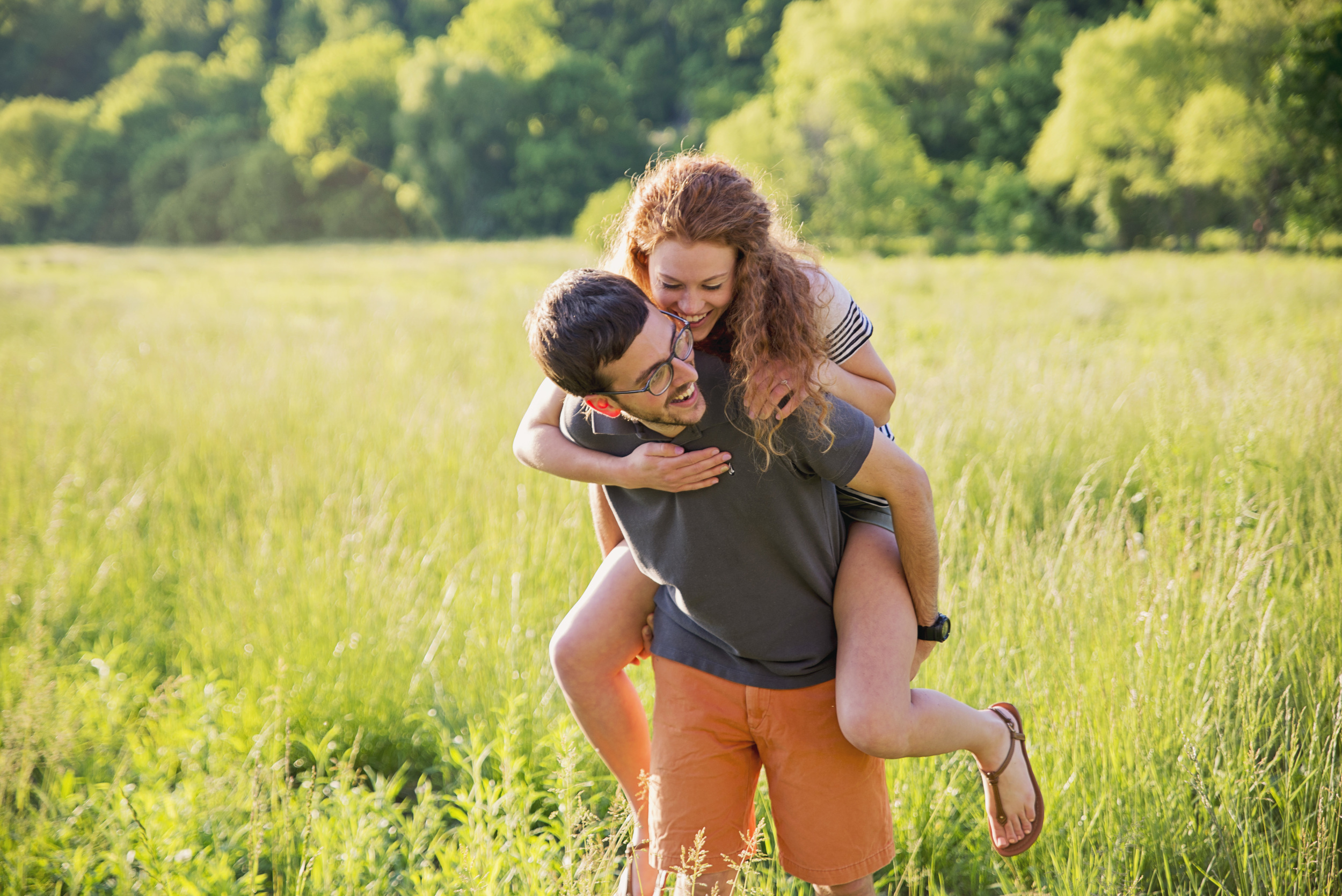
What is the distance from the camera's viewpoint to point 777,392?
1.43 meters

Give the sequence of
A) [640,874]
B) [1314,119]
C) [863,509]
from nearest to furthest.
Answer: [863,509] < [640,874] < [1314,119]

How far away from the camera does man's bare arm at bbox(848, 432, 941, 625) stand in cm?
148

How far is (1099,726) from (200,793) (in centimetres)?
248

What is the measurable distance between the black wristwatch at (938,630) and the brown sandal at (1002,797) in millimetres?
269

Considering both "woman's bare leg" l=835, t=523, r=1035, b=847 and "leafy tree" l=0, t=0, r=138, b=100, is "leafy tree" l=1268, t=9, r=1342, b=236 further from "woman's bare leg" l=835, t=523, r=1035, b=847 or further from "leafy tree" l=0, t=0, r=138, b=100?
"leafy tree" l=0, t=0, r=138, b=100

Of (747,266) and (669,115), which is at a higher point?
(669,115)

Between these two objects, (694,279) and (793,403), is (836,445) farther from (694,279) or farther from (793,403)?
(694,279)

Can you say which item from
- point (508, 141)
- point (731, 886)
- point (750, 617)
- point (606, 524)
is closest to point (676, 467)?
point (750, 617)

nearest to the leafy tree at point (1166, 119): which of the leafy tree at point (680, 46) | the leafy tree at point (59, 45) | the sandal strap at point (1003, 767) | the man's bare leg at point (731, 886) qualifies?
the sandal strap at point (1003, 767)

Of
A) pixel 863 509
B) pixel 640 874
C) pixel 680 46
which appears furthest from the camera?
pixel 680 46

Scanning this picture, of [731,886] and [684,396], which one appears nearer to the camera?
[684,396]

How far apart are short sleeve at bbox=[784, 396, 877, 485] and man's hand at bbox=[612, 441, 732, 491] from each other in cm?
14

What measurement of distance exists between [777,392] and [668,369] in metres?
0.20

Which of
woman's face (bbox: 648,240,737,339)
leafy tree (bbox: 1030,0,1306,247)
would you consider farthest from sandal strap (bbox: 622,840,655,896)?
leafy tree (bbox: 1030,0,1306,247)
